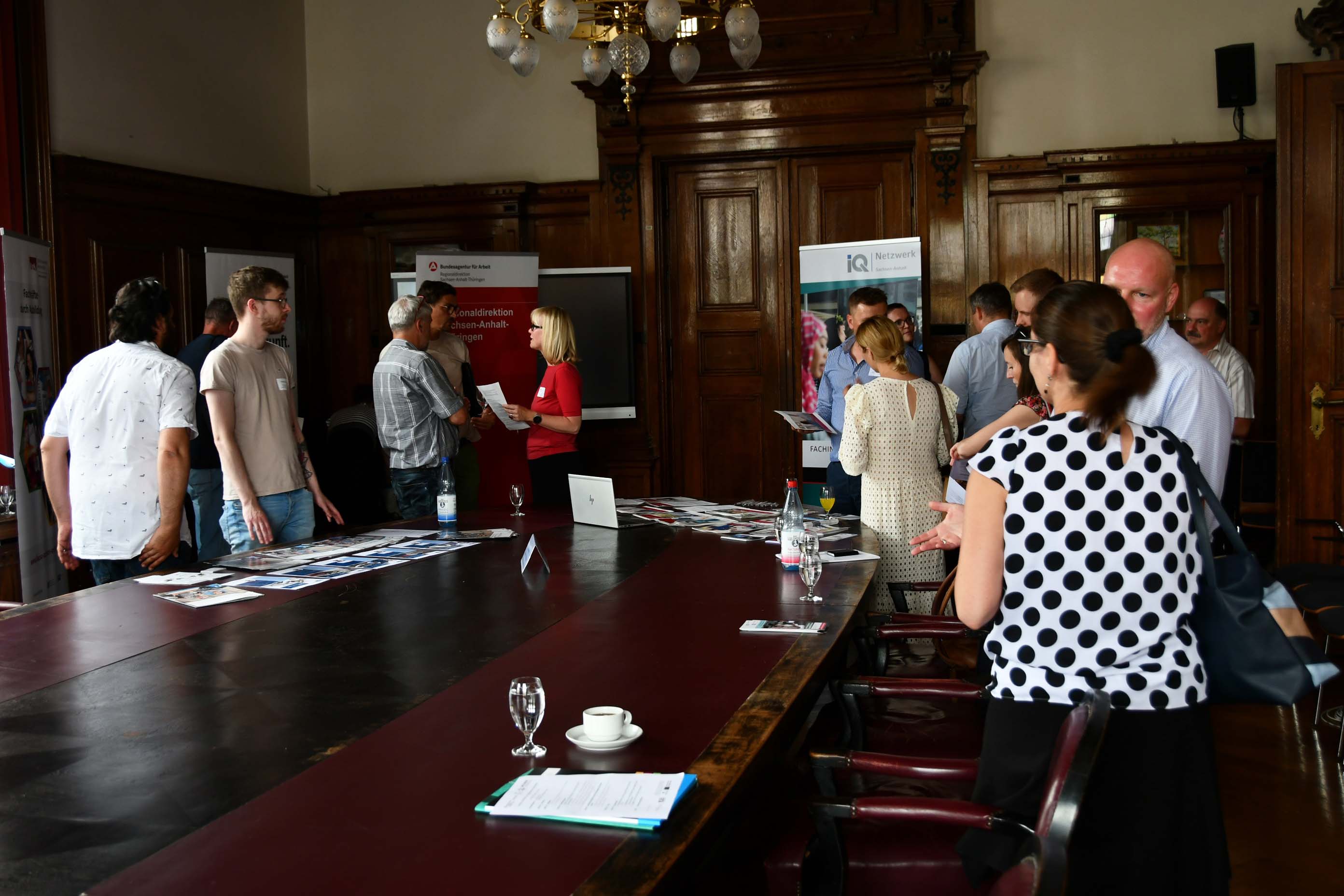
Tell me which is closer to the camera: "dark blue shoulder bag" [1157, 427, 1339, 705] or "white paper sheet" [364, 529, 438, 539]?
"dark blue shoulder bag" [1157, 427, 1339, 705]

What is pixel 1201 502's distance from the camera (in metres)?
1.88

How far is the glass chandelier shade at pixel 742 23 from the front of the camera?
4.31 m

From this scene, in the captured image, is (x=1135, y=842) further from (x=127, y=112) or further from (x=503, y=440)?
(x=127, y=112)

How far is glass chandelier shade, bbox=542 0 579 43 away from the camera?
12.9 feet

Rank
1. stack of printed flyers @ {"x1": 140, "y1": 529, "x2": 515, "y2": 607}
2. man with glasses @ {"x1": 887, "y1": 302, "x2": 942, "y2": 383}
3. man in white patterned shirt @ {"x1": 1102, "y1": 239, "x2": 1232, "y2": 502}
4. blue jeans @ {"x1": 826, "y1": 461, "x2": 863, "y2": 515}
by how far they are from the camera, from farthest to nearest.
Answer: man with glasses @ {"x1": 887, "y1": 302, "x2": 942, "y2": 383} < blue jeans @ {"x1": 826, "y1": 461, "x2": 863, "y2": 515} < stack of printed flyers @ {"x1": 140, "y1": 529, "x2": 515, "y2": 607} < man in white patterned shirt @ {"x1": 1102, "y1": 239, "x2": 1232, "y2": 502}

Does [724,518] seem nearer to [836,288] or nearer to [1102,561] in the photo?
[1102,561]

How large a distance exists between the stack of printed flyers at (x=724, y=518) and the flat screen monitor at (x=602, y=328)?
252 cm

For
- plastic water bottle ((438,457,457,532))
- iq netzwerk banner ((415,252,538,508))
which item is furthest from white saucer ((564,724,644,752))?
iq netzwerk banner ((415,252,538,508))

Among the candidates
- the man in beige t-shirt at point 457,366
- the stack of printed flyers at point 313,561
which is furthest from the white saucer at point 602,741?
the man in beige t-shirt at point 457,366

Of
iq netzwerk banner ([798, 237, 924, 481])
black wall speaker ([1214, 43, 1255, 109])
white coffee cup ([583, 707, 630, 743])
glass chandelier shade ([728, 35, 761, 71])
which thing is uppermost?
black wall speaker ([1214, 43, 1255, 109])

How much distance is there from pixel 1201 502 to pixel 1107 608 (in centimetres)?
26

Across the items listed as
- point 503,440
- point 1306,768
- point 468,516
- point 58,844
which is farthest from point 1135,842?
point 503,440

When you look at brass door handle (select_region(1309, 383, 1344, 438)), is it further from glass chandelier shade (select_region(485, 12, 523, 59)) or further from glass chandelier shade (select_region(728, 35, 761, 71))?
glass chandelier shade (select_region(485, 12, 523, 59))

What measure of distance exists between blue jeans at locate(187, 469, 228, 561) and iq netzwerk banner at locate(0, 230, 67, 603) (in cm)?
63
